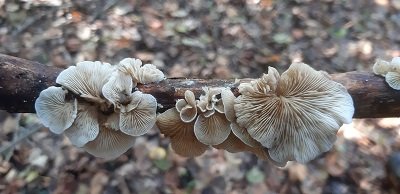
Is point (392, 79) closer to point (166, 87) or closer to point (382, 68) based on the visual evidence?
point (382, 68)

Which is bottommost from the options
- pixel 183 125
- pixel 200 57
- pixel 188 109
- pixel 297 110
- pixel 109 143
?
pixel 200 57

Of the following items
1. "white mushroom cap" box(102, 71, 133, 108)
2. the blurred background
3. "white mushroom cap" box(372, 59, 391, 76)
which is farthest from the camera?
the blurred background

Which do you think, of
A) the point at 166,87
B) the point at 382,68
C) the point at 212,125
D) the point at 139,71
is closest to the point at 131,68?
the point at 139,71

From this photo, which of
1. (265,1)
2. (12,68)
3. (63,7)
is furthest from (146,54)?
(12,68)

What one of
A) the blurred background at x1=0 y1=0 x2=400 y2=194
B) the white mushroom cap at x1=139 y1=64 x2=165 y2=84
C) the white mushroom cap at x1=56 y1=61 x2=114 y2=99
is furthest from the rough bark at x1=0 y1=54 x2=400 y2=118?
the blurred background at x1=0 y1=0 x2=400 y2=194

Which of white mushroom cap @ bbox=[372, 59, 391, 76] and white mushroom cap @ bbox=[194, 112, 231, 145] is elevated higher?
white mushroom cap @ bbox=[372, 59, 391, 76]

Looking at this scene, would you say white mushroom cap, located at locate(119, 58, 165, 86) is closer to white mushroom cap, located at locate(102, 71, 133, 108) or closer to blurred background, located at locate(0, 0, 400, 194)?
white mushroom cap, located at locate(102, 71, 133, 108)

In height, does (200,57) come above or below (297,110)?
below
